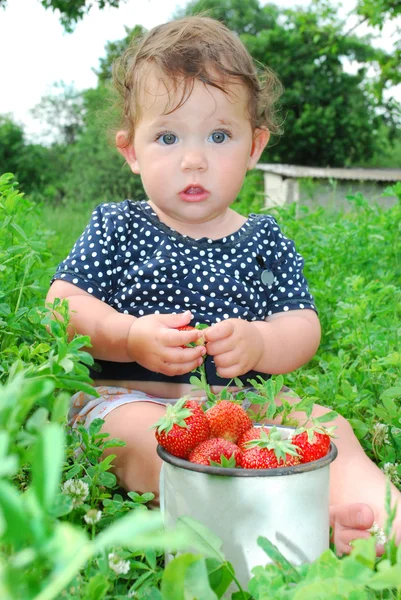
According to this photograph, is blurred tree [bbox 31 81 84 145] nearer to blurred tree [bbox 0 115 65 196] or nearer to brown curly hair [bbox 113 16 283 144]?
blurred tree [bbox 0 115 65 196]

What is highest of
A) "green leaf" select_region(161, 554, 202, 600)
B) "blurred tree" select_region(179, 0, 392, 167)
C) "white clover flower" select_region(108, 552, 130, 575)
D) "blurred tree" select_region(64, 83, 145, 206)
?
"blurred tree" select_region(179, 0, 392, 167)

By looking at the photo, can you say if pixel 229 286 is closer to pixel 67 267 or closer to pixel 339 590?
pixel 67 267

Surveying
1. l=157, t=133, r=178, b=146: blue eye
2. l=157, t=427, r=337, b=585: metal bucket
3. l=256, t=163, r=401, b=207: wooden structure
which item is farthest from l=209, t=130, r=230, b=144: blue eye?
l=256, t=163, r=401, b=207: wooden structure

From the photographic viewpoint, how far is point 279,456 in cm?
132

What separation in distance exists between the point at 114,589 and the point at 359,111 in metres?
34.3

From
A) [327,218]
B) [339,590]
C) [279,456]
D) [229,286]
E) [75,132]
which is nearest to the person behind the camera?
[339,590]

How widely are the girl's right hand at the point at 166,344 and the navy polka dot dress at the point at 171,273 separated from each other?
23 cm

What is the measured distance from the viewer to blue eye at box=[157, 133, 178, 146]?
86.8 inches

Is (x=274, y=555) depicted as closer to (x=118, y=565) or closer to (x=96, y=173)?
(x=118, y=565)

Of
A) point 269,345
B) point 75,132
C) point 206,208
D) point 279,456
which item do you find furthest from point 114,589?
point 75,132

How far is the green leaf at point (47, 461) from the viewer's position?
0.59 meters

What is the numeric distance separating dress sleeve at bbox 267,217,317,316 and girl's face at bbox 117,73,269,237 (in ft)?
0.87

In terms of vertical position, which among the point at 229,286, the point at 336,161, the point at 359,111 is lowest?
the point at 229,286

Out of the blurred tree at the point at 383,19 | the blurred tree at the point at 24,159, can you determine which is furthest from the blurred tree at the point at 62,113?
the blurred tree at the point at 383,19
